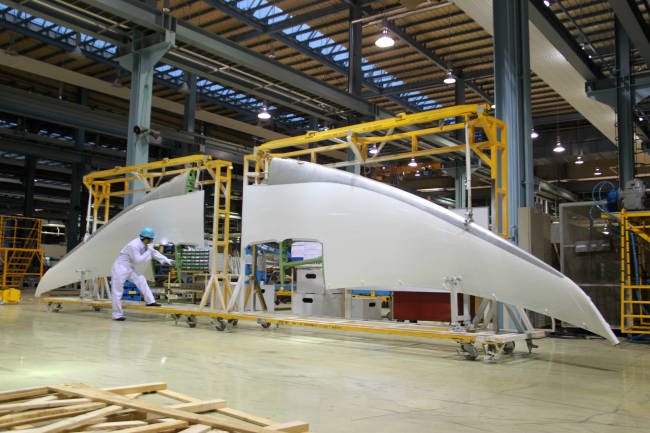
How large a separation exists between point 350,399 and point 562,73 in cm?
1383

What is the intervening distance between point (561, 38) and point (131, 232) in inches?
433

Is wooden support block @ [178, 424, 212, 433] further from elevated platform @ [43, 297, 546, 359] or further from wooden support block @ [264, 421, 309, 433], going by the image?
elevated platform @ [43, 297, 546, 359]

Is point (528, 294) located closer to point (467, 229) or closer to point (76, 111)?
point (467, 229)

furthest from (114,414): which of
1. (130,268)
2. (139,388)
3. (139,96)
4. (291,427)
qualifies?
(139,96)

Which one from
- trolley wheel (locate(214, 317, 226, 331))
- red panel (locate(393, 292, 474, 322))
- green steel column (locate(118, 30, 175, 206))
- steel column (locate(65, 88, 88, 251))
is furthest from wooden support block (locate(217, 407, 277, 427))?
steel column (locate(65, 88, 88, 251))

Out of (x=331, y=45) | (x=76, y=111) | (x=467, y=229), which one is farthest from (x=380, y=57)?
(x=467, y=229)

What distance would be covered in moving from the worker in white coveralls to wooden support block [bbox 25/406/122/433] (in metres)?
7.23

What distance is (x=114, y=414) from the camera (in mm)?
3248

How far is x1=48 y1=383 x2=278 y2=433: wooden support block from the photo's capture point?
294cm

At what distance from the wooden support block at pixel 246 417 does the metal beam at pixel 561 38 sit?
11.1 metres

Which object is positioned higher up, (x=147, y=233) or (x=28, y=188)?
(x=28, y=188)

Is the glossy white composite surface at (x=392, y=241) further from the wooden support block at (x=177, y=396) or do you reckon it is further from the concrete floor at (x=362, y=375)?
the wooden support block at (x=177, y=396)

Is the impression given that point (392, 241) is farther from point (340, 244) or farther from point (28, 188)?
point (28, 188)

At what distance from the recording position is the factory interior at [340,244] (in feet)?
13.2
